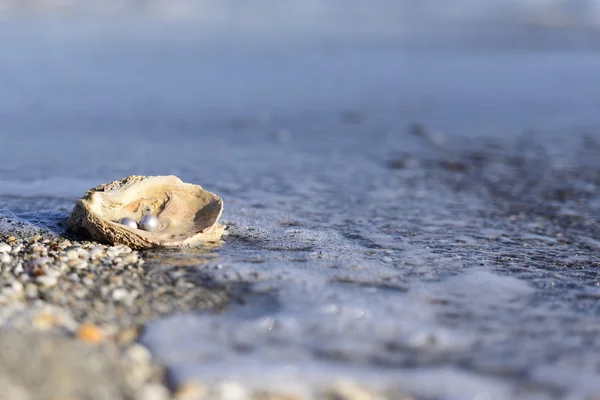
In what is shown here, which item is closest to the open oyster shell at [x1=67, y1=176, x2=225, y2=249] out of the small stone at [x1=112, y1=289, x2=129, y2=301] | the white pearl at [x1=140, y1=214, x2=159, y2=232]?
the white pearl at [x1=140, y1=214, x2=159, y2=232]

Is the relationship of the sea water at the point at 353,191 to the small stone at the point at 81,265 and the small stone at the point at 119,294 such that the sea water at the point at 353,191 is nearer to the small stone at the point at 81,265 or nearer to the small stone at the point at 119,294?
the small stone at the point at 119,294

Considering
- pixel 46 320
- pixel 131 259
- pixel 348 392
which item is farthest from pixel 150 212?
pixel 348 392

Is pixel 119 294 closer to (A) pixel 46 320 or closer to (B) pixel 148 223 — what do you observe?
(A) pixel 46 320

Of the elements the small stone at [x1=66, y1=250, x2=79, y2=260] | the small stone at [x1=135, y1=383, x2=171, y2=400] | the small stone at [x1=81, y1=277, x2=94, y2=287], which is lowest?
the small stone at [x1=135, y1=383, x2=171, y2=400]

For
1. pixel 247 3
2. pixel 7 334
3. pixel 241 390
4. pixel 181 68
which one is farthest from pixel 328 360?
pixel 247 3

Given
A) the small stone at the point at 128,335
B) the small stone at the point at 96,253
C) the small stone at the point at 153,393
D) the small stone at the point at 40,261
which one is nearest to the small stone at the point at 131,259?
the small stone at the point at 96,253

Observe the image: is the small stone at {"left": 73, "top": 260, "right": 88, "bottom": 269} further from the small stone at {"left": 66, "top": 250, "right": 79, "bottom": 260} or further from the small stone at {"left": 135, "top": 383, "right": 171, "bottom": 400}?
the small stone at {"left": 135, "top": 383, "right": 171, "bottom": 400}
